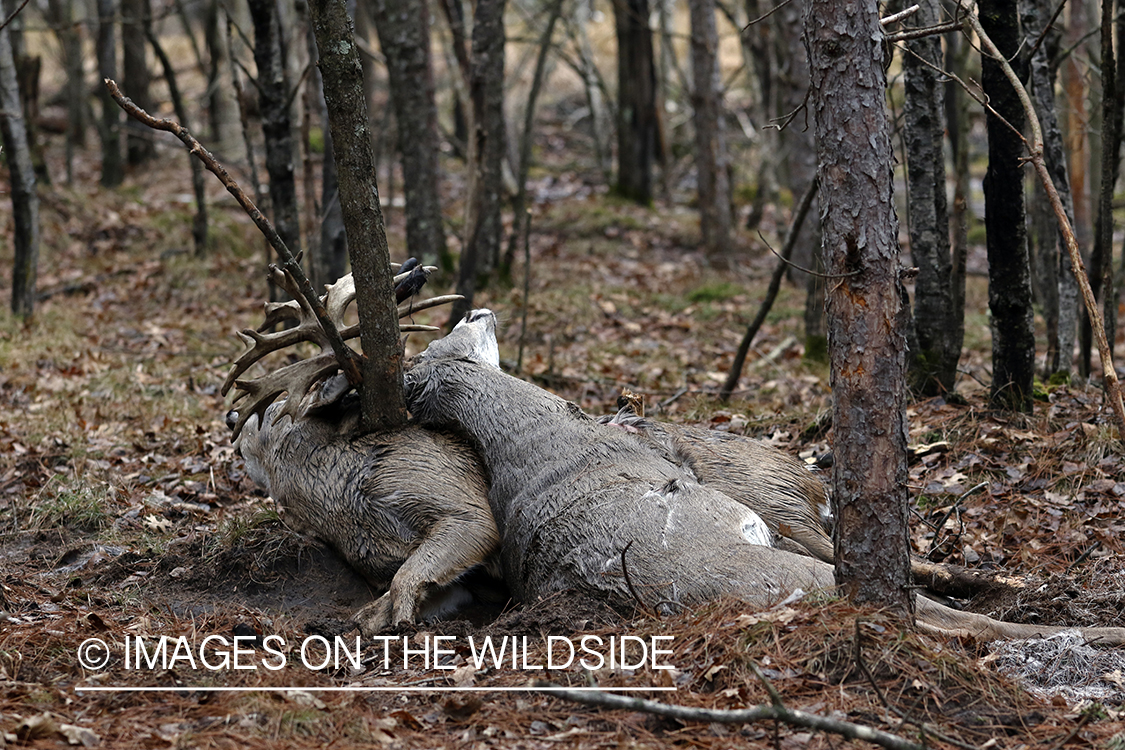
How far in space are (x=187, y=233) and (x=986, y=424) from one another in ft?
37.0

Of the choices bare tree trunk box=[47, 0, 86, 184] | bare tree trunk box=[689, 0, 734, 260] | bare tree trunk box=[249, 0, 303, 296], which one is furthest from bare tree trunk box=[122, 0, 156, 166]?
bare tree trunk box=[249, 0, 303, 296]

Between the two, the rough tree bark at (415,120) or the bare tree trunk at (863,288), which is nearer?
the bare tree trunk at (863,288)

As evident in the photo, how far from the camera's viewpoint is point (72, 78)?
17.2 m

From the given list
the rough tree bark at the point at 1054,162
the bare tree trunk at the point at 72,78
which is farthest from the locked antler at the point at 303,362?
the bare tree trunk at the point at 72,78

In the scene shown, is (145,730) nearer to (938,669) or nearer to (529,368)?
(938,669)

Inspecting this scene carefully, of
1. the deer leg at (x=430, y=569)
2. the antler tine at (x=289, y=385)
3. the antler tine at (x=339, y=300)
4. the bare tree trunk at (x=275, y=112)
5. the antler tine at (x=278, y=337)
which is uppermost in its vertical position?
the bare tree trunk at (x=275, y=112)

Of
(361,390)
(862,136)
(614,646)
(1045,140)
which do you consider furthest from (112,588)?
(1045,140)

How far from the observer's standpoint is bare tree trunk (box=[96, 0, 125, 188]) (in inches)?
608

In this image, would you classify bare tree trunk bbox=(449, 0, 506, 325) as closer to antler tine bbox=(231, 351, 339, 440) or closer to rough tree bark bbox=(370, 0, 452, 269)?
rough tree bark bbox=(370, 0, 452, 269)

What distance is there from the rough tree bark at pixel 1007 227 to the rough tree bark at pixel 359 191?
338cm

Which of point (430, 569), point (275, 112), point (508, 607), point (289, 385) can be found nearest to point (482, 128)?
point (275, 112)

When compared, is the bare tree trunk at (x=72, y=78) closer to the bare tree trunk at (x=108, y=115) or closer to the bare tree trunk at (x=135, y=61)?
the bare tree trunk at (x=108, y=115)

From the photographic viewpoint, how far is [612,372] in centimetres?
938

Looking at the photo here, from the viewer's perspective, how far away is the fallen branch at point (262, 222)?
404 cm
